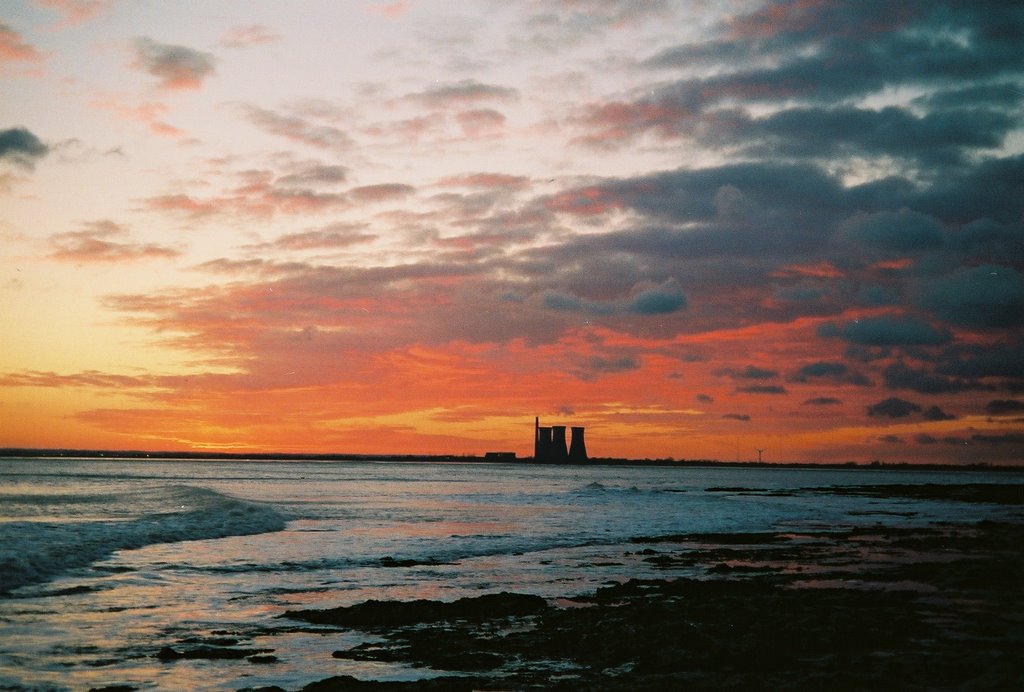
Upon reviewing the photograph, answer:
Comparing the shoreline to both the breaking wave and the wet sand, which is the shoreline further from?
the breaking wave

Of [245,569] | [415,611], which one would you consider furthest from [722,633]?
[245,569]

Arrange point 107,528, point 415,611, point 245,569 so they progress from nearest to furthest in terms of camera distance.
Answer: point 415,611 → point 245,569 → point 107,528

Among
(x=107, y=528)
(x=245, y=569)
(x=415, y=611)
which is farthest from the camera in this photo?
(x=107, y=528)

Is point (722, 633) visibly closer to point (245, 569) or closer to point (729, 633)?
point (729, 633)

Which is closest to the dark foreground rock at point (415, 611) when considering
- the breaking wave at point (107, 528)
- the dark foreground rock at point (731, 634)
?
the dark foreground rock at point (731, 634)

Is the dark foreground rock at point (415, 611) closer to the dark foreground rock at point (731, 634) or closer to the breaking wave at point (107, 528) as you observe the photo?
the dark foreground rock at point (731, 634)

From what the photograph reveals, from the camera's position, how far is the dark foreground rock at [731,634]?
448 inches

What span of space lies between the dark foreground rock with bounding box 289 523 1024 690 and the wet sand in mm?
32

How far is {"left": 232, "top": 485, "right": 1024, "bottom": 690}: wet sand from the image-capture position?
448 inches

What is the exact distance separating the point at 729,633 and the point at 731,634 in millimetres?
72

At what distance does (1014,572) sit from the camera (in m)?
22.5

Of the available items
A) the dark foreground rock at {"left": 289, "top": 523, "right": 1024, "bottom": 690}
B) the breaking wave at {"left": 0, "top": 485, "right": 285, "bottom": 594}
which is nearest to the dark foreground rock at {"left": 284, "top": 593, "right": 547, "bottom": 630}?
the dark foreground rock at {"left": 289, "top": 523, "right": 1024, "bottom": 690}

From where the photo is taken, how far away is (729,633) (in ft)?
46.5

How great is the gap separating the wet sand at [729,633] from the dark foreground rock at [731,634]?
3 centimetres
